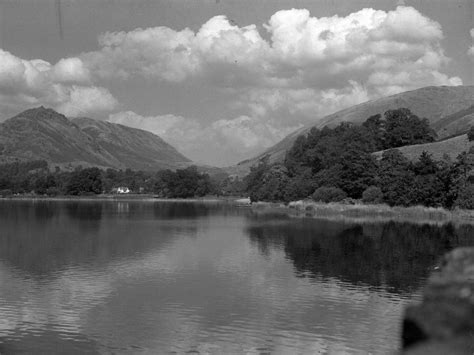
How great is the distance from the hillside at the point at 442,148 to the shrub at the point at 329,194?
2584 centimetres

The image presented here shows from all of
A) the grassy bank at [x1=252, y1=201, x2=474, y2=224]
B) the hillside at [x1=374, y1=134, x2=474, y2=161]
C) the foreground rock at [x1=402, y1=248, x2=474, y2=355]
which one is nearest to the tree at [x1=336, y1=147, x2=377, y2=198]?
the grassy bank at [x1=252, y1=201, x2=474, y2=224]

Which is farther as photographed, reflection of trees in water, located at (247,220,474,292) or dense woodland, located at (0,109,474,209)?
dense woodland, located at (0,109,474,209)

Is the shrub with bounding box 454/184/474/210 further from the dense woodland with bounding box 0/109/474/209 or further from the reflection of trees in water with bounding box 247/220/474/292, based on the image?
the reflection of trees in water with bounding box 247/220/474/292

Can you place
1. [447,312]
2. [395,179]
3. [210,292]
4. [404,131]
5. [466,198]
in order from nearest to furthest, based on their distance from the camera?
[447,312], [210,292], [466,198], [395,179], [404,131]

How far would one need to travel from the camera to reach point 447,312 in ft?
28.9

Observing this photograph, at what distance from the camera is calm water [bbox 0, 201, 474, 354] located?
85.3 feet

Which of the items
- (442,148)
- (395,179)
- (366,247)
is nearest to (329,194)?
(395,179)

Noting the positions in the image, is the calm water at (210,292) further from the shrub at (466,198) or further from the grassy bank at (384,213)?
the shrub at (466,198)

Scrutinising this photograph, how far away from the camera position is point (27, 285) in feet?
128

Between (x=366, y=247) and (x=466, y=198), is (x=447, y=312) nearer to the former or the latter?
(x=366, y=247)

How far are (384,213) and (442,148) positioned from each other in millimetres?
48143

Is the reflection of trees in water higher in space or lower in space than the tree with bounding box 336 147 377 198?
lower

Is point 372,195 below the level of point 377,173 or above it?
below

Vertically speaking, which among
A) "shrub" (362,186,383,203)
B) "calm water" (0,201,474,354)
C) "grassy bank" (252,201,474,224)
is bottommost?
"calm water" (0,201,474,354)
